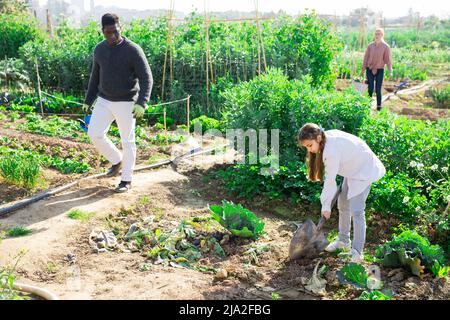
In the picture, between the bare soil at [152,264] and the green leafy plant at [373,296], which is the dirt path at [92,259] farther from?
the green leafy plant at [373,296]

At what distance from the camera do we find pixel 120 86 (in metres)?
6.23

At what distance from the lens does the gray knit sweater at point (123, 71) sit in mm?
6188

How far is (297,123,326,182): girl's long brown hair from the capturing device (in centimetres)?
448

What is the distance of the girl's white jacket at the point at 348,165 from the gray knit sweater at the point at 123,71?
2.34 metres

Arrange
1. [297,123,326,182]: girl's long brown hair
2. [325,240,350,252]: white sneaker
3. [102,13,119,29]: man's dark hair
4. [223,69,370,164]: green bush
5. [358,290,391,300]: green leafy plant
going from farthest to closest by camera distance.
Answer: [223,69,370,164]: green bush, [102,13,119,29]: man's dark hair, [325,240,350,252]: white sneaker, [297,123,326,182]: girl's long brown hair, [358,290,391,300]: green leafy plant

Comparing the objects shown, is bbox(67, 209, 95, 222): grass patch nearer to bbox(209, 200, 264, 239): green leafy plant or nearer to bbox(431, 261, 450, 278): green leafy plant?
bbox(209, 200, 264, 239): green leafy plant

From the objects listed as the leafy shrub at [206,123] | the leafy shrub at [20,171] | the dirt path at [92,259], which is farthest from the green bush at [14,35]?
the dirt path at [92,259]

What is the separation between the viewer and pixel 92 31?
12.6 m

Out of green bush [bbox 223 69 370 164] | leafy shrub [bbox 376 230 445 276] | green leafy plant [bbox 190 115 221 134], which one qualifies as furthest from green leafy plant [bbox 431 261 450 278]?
green leafy plant [bbox 190 115 221 134]

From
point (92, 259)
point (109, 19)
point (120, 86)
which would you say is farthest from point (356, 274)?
point (109, 19)

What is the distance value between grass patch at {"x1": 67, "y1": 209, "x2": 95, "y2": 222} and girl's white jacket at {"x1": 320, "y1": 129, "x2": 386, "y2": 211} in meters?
2.38

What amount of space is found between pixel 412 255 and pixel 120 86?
341 centimetres
